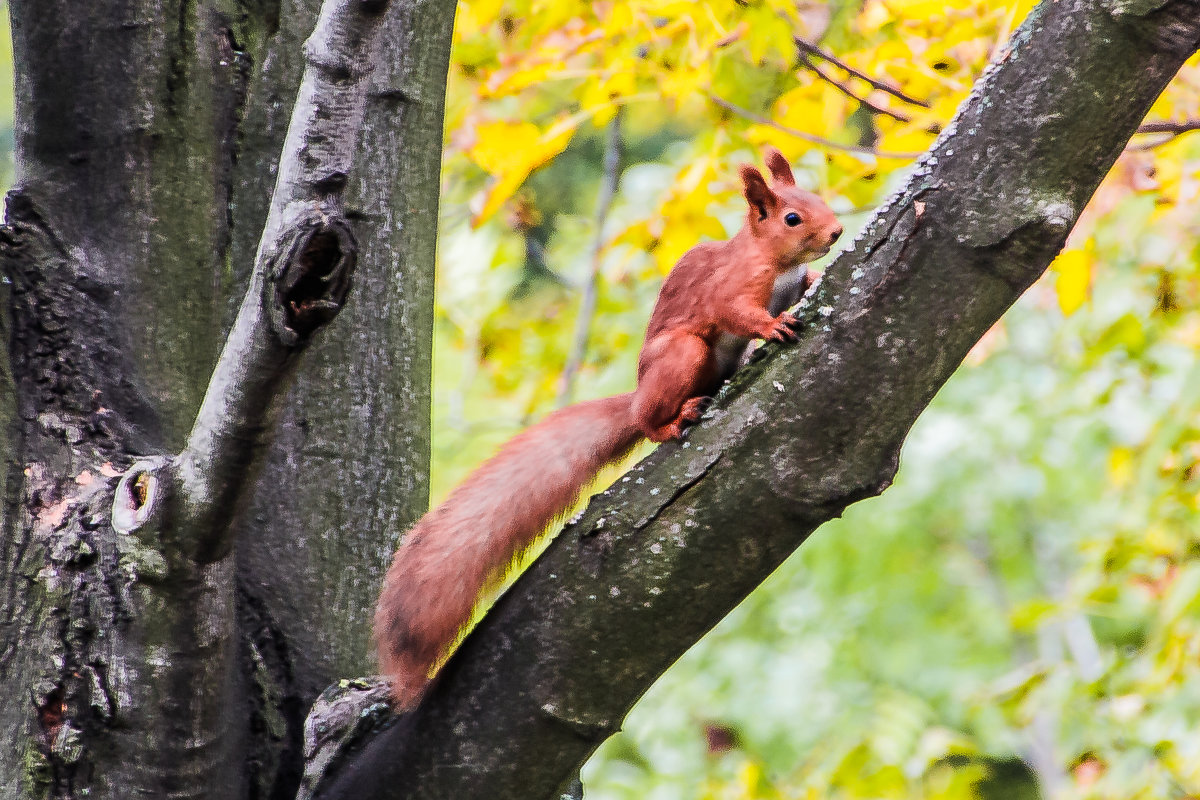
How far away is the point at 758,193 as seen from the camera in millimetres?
2146

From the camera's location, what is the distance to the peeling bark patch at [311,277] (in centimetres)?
104

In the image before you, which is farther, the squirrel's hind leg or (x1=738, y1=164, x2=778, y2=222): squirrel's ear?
(x1=738, y1=164, x2=778, y2=222): squirrel's ear

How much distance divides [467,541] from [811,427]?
50 centimetres

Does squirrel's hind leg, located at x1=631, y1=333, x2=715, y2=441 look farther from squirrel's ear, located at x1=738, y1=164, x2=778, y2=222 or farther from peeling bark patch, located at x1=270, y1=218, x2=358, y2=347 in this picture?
peeling bark patch, located at x1=270, y1=218, x2=358, y2=347

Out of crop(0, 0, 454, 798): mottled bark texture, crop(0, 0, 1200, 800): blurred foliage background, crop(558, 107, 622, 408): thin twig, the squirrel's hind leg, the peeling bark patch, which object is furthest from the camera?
crop(558, 107, 622, 408): thin twig

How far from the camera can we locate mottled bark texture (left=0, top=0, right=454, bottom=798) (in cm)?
117

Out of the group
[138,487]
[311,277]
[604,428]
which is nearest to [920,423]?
[604,428]

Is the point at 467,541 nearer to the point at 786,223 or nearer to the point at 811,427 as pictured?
the point at 811,427

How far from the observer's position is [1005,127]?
1.13 meters

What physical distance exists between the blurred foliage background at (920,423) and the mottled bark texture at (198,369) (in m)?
0.48

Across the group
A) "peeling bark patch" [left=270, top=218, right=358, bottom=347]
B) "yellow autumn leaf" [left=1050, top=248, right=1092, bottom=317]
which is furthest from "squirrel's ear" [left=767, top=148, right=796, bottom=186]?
"peeling bark patch" [left=270, top=218, right=358, bottom=347]

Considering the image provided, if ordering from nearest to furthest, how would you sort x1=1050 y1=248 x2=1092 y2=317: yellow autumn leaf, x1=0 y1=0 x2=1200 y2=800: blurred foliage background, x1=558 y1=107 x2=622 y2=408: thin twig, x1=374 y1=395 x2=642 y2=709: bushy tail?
x1=374 y1=395 x2=642 y2=709: bushy tail < x1=1050 y1=248 x2=1092 y2=317: yellow autumn leaf < x1=0 y1=0 x2=1200 y2=800: blurred foliage background < x1=558 y1=107 x2=622 y2=408: thin twig

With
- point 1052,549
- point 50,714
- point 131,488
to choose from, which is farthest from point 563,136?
point 1052,549

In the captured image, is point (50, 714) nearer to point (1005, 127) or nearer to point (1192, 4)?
point (1005, 127)
